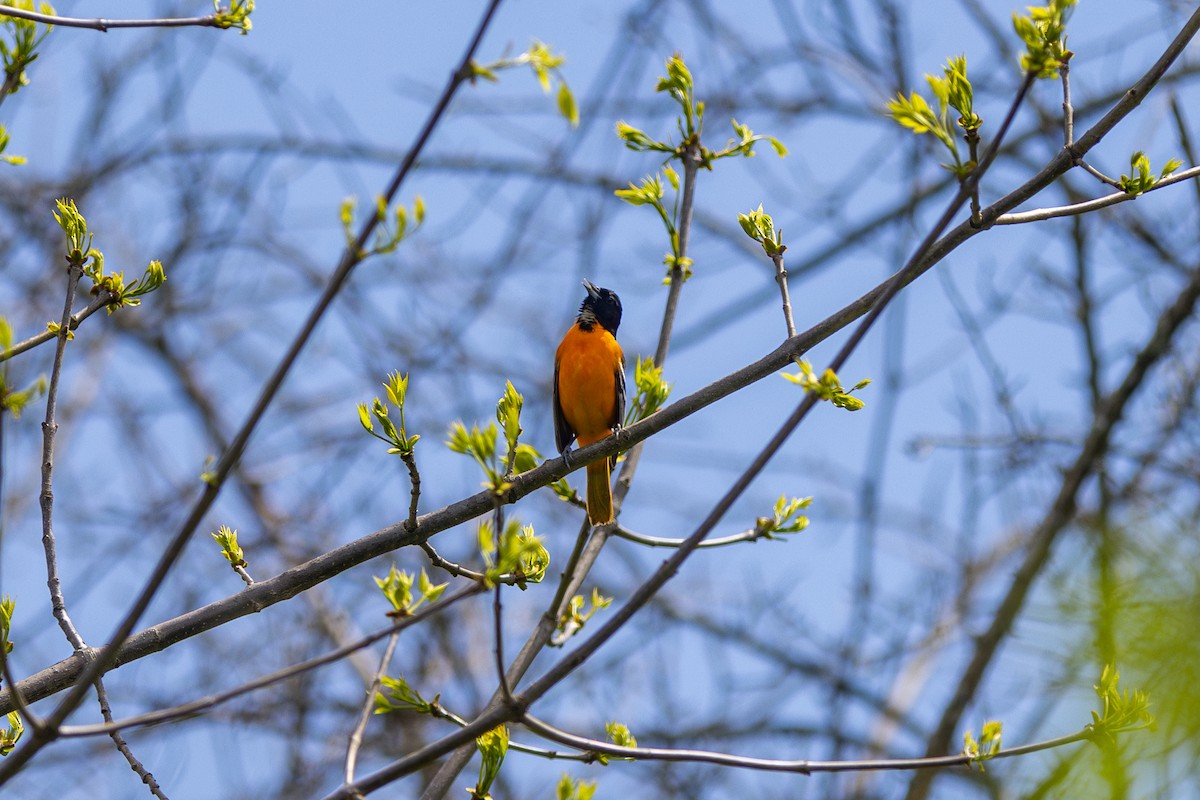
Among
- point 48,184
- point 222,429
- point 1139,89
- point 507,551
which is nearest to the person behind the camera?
point 507,551

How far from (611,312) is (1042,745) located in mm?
4086

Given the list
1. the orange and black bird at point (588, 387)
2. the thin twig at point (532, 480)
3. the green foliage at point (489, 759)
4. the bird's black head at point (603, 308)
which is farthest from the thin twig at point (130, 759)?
the bird's black head at point (603, 308)

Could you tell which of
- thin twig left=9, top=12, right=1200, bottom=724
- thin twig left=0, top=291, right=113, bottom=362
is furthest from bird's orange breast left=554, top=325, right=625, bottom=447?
thin twig left=0, top=291, right=113, bottom=362

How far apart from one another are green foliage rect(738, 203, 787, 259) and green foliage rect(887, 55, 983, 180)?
716mm

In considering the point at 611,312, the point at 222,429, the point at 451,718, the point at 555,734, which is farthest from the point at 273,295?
the point at 555,734

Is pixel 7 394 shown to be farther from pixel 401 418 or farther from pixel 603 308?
pixel 603 308

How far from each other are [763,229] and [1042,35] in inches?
39.3

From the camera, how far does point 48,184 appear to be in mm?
9398

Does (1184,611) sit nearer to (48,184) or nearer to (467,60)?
(467,60)

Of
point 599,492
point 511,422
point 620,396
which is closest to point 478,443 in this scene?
point 511,422

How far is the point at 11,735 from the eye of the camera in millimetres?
2639

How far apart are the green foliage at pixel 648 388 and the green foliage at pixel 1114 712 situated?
110 centimetres

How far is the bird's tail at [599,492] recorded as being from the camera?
4.26m

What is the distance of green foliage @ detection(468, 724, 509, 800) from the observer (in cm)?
233
